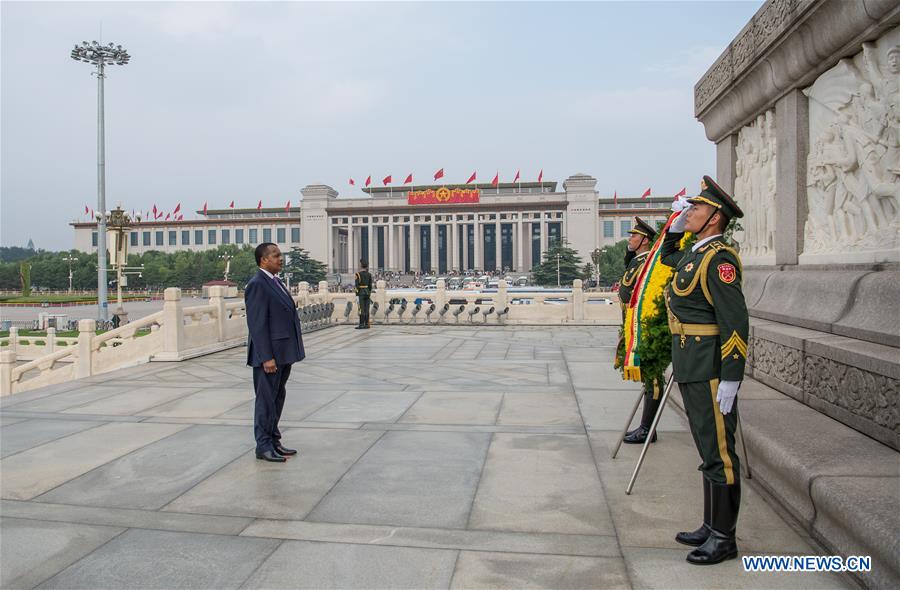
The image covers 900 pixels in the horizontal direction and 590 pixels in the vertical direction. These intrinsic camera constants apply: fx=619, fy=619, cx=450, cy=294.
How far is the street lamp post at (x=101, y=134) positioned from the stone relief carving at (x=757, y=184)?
28.3 meters

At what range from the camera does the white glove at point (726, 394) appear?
9.62ft

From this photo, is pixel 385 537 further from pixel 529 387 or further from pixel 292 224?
pixel 292 224

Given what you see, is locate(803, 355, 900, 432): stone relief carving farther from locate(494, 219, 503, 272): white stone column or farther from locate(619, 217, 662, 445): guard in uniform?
locate(494, 219, 503, 272): white stone column

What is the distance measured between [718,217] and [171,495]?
147 inches

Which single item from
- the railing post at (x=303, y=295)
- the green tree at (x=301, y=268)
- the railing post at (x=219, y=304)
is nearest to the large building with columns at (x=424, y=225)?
the green tree at (x=301, y=268)

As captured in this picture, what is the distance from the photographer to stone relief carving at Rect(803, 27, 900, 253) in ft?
14.5

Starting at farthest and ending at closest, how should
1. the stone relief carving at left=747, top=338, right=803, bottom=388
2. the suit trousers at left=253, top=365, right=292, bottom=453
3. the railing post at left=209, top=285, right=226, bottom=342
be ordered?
the railing post at left=209, top=285, right=226, bottom=342, the suit trousers at left=253, top=365, right=292, bottom=453, the stone relief carving at left=747, top=338, right=803, bottom=388

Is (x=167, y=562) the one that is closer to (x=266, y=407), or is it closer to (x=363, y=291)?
(x=266, y=407)

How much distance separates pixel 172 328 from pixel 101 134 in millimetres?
21198

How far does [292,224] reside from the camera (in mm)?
96812

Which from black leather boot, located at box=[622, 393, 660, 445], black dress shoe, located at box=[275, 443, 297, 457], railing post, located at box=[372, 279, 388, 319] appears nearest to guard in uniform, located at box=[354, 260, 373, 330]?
railing post, located at box=[372, 279, 388, 319]

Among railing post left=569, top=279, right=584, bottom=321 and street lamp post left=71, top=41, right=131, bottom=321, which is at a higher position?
street lamp post left=71, top=41, right=131, bottom=321

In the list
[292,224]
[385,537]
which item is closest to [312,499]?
[385,537]

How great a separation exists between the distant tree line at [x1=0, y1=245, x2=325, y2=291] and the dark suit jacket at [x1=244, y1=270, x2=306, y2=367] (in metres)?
64.3
